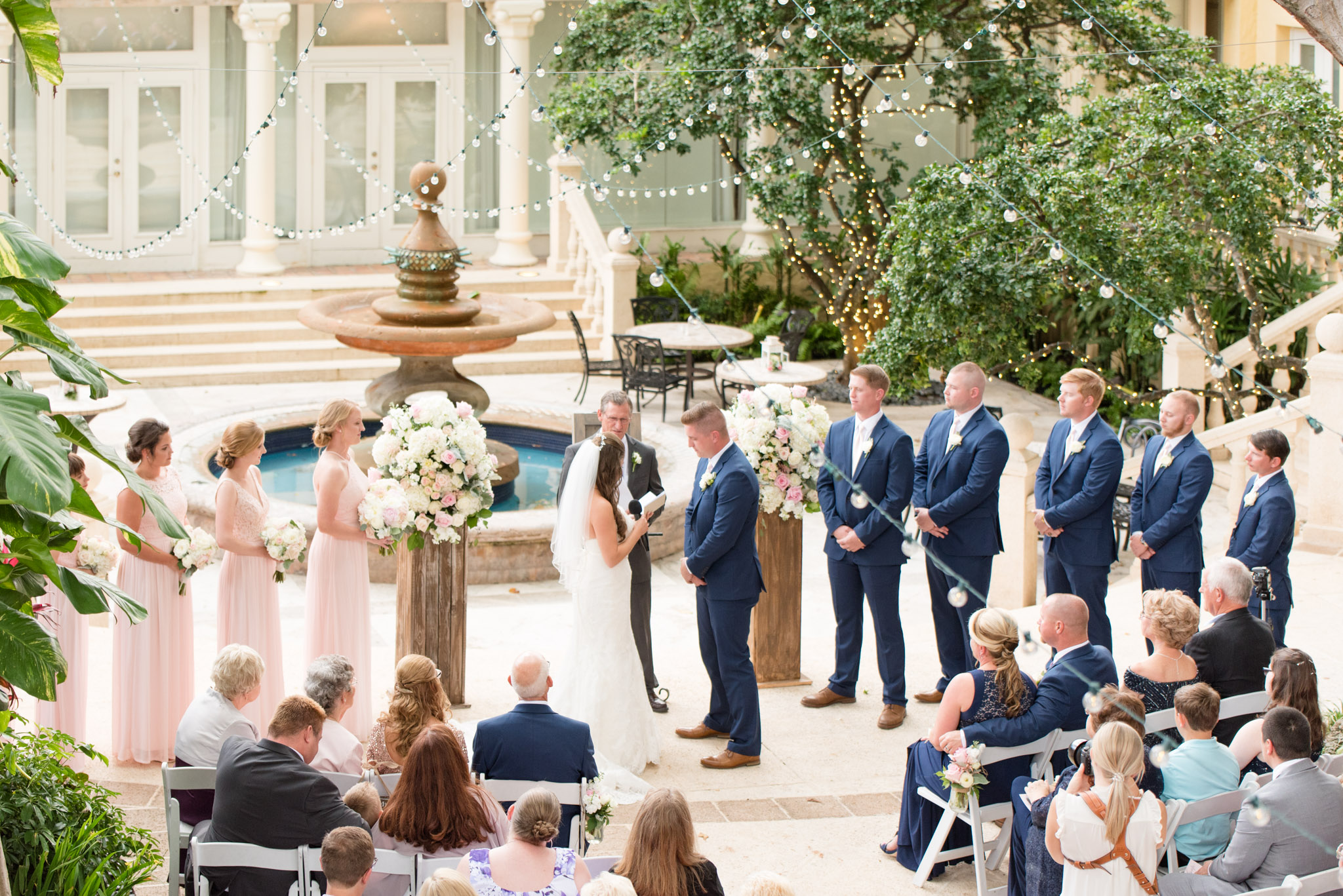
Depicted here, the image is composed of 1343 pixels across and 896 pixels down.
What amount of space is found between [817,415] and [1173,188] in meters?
4.60

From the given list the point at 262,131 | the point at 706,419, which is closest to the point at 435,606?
the point at 706,419

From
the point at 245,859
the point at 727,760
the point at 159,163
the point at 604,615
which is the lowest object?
the point at 727,760

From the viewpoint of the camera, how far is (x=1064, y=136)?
12242mm

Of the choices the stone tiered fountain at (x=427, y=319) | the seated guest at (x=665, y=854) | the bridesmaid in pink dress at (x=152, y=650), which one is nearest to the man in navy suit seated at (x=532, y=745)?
the seated guest at (x=665, y=854)

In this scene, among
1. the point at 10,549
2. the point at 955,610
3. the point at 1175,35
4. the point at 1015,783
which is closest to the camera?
the point at 10,549

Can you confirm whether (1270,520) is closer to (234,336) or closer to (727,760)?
(727,760)

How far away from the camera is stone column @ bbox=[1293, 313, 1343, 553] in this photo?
1036 cm

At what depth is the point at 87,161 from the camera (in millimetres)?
18500

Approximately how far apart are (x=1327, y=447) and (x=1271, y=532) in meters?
3.21

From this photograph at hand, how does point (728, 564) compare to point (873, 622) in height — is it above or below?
above

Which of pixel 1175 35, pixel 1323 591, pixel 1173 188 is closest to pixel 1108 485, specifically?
pixel 1323 591

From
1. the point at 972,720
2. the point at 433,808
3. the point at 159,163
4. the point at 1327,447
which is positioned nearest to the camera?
the point at 433,808

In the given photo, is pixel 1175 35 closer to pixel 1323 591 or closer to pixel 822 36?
pixel 822 36

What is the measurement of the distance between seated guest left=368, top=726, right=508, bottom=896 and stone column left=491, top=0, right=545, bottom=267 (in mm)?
13524
